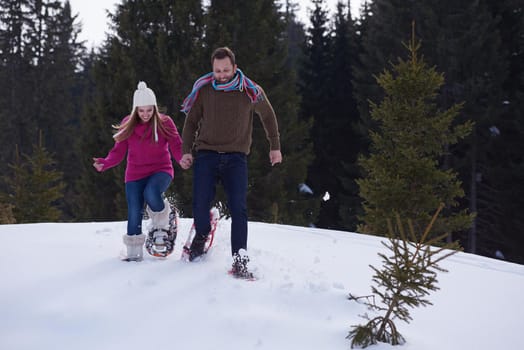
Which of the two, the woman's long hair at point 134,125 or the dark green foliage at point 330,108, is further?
the dark green foliage at point 330,108

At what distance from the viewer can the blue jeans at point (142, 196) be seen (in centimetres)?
421

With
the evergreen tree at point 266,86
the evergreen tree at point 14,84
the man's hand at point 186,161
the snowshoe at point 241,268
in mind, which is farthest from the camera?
the evergreen tree at point 14,84

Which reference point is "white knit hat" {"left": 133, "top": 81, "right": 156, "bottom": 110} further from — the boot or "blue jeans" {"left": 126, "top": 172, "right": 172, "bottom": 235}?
the boot

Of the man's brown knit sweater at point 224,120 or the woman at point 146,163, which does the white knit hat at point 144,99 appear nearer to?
the woman at point 146,163

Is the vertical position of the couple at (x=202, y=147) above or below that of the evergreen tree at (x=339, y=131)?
below

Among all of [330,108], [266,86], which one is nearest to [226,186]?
[266,86]

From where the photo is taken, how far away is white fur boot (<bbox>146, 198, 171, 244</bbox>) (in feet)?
14.0

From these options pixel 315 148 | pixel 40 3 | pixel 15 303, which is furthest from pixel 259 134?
pixel 40 3

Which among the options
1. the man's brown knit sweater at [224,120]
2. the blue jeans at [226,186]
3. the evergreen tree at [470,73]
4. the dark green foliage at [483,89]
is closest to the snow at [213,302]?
the blue jeans at [226,186]

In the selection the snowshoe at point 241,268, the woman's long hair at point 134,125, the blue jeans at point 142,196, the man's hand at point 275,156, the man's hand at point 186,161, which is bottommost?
the snowshoe at point 241,268

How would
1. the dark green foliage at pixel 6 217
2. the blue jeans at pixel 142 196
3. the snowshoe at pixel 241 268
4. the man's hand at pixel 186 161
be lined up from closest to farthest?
the snowshoe at pixel 241 268
the man's hand at pixel 186 161
the blue jeans at pixel 142 196
the dark green foliage at pixel 6 217

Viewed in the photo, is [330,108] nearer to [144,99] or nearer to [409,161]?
[409,161]

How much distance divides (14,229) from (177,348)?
3.56 meters

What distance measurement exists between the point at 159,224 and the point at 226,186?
81 centimetres
